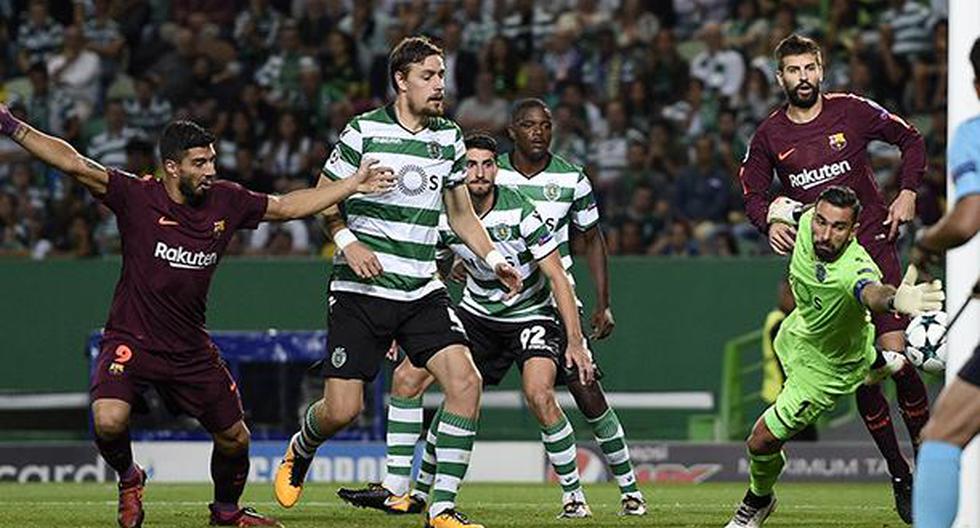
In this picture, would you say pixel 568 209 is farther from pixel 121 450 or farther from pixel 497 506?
pixel 121 450

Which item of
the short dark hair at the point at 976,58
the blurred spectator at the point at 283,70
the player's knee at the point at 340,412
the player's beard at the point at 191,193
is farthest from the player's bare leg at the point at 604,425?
the blurred spectator at the point at 283,70

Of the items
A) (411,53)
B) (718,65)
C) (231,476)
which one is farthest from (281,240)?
(411,53)

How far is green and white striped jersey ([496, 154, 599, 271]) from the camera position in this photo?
42.1ft

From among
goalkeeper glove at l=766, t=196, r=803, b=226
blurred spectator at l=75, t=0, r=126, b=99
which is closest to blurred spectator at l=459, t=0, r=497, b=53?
blurred spectator at l=75, t=0, r=126, b=99

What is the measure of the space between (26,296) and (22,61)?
4460 millimetres

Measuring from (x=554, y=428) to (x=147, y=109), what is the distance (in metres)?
10.7

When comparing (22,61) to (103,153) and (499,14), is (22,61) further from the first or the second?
(499,14)

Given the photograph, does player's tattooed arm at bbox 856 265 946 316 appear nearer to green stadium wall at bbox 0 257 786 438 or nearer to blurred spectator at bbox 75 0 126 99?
green stadium wall at bbox 0 257 786 438

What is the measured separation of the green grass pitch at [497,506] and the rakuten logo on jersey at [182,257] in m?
1.48

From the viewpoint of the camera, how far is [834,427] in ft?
64.8

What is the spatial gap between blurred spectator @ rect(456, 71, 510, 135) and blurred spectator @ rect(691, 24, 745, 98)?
6.70ft

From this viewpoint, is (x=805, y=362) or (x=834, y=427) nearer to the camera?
(x=805, y=362)

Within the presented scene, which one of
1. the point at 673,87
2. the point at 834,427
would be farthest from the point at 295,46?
the point at 834,427

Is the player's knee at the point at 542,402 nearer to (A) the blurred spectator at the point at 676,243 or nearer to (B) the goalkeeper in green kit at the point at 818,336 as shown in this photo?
(B) the goalkeeper in green kit at the point at 818,336
